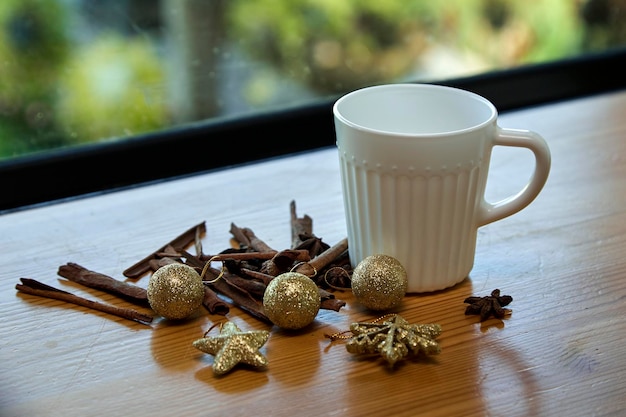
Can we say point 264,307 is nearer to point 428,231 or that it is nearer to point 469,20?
point 428,231

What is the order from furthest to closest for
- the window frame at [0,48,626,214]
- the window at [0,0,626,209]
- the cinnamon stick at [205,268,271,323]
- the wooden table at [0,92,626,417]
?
the window at [0,0,626,209], the window frame at [0,48,626,214], the cinnamon stick at [205,268,271,323], the wooden table at [0,92,626,417]

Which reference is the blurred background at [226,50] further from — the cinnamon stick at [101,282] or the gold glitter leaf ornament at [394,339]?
the gold glitter leaf ornament at [394,339]

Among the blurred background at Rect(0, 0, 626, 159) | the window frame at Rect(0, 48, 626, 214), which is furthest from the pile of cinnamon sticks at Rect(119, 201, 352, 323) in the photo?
the blurred background at Rect(0, 0, 626, 159)

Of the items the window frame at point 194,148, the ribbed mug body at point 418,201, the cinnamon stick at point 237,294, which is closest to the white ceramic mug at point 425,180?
the ribbed mug body at point 418,201

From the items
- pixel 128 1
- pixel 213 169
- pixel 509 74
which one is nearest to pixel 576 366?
pixel 213 169

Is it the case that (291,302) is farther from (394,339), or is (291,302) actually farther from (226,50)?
(226,50)

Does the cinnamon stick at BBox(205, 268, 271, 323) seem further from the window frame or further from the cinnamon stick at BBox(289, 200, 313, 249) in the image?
the window frame

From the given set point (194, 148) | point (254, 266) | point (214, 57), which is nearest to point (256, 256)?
point (254, 266)
